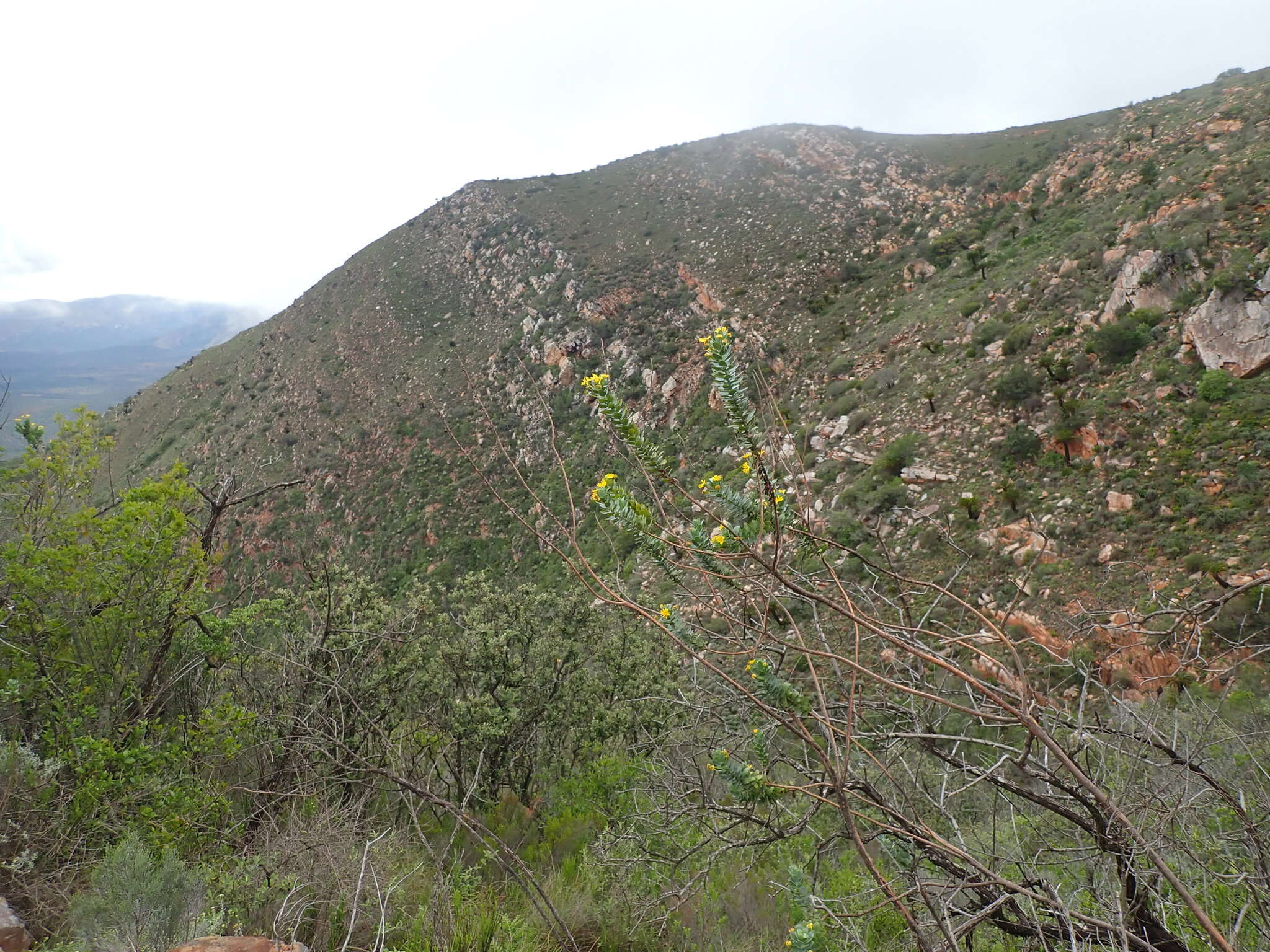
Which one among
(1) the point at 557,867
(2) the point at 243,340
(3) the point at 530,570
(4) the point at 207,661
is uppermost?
(2) the point at 243,340

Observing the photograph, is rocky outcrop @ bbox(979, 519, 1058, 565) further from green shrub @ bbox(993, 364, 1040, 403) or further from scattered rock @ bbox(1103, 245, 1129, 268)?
scattered rock @ bbox(1103, 245, 1129, 268)

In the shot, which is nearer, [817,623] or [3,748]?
[817,623]

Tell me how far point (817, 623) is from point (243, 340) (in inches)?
1760

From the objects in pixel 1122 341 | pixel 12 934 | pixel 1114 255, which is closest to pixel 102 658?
pixel 12 934

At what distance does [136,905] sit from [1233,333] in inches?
585

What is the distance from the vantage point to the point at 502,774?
6.07 metres

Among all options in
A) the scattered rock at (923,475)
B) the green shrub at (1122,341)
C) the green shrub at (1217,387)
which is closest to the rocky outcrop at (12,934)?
the scattered rock at (923,475)

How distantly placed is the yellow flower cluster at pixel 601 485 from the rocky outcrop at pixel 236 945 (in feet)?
8.06

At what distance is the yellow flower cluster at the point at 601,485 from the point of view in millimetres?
1487

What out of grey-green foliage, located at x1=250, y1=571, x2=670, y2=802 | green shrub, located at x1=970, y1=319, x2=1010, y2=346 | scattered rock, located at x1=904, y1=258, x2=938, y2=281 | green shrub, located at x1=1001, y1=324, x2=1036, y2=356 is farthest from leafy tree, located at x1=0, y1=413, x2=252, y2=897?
scattered rock, located at x1=904, y1=258, x2=938, y2=281

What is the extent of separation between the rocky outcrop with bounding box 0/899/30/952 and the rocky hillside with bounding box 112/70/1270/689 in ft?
10.5

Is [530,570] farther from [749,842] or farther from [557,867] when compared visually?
[749,842]

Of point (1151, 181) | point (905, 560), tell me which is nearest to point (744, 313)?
point (1151, 181)

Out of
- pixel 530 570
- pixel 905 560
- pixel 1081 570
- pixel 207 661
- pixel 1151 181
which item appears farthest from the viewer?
pixel 530 570
